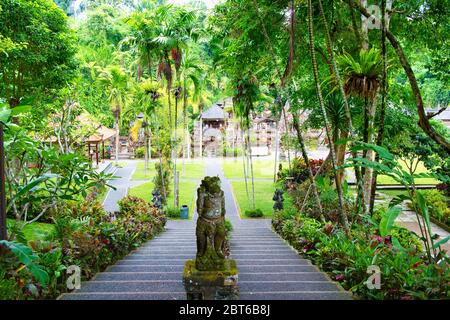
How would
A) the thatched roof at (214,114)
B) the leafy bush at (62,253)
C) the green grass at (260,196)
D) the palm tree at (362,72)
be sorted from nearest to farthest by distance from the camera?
the leafy bush at (62,253) → the palm tree at (362,72) → the green grass at (260,196) → the thatched roof at (214,114)

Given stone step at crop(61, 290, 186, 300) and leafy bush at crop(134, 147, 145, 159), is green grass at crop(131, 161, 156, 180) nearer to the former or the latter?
leafy bush at crop(134, 147, 145, 159)

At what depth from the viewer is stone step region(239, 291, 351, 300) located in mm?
4461

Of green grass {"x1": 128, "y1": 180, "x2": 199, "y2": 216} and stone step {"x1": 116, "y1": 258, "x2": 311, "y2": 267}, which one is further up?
stone step {"x1": 116, "y1": 258, "x2": 311, "y2": 267}

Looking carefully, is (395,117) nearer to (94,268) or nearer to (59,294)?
(94,268)

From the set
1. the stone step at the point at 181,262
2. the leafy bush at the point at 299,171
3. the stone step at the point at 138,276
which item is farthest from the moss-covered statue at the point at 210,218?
the leafy bush at the point at 299,171

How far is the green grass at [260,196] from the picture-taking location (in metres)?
16.1

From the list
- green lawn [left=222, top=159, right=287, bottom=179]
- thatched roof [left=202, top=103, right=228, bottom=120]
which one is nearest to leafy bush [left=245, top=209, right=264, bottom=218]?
green lawn [left=222, top=159, right=287, bottom=179]

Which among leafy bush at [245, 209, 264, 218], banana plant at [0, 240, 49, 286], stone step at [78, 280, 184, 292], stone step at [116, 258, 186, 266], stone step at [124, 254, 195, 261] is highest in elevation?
banana plant at [0, 240, 49, 286]

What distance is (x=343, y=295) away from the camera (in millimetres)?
4688

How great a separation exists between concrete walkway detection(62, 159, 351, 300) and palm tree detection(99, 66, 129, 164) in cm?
1437

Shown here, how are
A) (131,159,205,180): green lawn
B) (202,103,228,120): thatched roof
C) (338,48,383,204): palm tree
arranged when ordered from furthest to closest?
(202,103,228,120): thatched roof → (131,159,205,180): green lawn → (338,48,383,204): palm tree

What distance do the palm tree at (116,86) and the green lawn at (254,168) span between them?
766 cm

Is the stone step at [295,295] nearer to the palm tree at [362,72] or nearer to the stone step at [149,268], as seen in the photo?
the stone step at [149,268]
